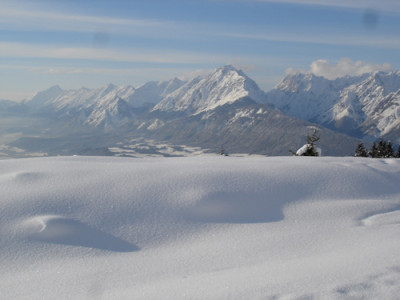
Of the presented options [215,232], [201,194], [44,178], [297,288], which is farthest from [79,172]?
[297,288]

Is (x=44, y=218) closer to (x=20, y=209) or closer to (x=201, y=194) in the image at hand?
(x=20, y=209)

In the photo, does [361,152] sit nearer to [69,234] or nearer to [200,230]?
[200,230]

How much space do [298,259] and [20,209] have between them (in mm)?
6318

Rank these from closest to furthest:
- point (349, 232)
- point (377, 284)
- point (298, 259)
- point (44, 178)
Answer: point (377, 284), point (298, 259), point (349, 232), point (44, 178)

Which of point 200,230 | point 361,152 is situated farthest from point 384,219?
point 361,152

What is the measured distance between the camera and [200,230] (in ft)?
25.5

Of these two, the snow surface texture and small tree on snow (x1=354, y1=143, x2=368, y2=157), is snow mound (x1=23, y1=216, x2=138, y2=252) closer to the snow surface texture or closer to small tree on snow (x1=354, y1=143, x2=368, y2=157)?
the snow surface texture

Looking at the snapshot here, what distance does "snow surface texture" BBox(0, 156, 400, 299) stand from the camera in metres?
5.35

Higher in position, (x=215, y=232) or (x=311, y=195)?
(x=311, y=195)

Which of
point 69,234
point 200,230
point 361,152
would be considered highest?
point 200,230

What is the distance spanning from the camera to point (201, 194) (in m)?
8.92

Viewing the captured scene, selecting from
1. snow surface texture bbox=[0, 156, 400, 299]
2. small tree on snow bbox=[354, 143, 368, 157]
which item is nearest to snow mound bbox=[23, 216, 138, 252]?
snow surface texture bbox=[0, 156, 400, 299]

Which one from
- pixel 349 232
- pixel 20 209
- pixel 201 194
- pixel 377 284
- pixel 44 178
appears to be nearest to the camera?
pixel 377 284

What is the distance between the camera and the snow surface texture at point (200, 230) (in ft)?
17.5
